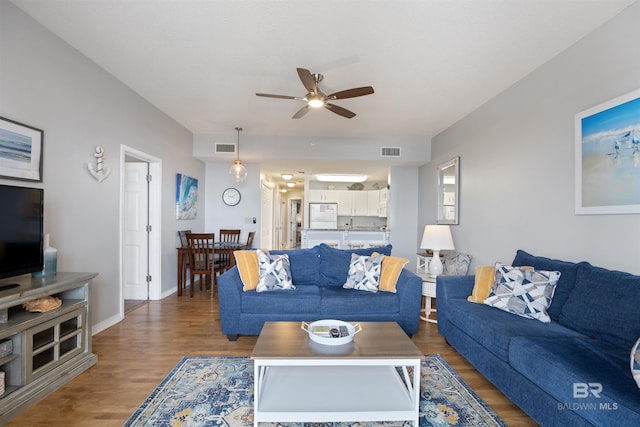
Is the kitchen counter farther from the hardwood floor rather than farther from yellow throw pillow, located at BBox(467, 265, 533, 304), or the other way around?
yellow throw pillow, located at BBox(467, 265, 533, 304)

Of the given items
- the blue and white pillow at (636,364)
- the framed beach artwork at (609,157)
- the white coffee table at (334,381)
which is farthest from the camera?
the framed beach artwork at (609,157)

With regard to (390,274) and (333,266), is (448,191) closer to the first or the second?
(390,274)

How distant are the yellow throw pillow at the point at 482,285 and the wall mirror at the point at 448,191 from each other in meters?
1.79

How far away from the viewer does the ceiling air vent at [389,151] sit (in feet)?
18.1

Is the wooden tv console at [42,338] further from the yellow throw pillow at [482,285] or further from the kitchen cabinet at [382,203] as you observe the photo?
the kitchen cabinet at [382,203]

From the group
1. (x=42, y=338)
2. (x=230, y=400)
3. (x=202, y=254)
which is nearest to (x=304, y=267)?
(x=230, y=400)

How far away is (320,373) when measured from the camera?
77.7 inches

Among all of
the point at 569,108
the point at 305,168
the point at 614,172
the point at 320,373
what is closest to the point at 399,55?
the point at 569,108

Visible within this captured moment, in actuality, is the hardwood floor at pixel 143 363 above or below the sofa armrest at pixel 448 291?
below

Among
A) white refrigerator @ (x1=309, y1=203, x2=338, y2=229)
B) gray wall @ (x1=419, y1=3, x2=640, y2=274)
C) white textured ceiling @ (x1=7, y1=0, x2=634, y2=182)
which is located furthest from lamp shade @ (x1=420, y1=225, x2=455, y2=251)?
white refrigerator @ (x1=309, y1=203, x2=338, y2=229)

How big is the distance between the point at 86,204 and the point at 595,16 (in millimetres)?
4557

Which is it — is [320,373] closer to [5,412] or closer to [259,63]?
[5,412]

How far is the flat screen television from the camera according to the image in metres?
1.89

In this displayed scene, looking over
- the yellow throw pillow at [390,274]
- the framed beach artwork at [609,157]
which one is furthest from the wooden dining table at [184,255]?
the framed beach artwork at [609,157]
